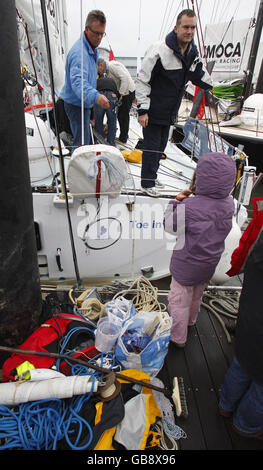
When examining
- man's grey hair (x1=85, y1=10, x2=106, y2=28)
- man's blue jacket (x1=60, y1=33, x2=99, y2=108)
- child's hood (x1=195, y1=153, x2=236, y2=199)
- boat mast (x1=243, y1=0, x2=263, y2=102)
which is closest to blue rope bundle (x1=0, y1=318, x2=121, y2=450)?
child's hood (x1=195, y1=153, x2=236, y2=199)

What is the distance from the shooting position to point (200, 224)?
1.66 metres

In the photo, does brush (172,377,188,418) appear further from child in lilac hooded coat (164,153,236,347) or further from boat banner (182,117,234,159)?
boat banner (182,117,234,159)

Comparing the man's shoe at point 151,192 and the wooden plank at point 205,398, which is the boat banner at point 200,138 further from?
the wooden plank at point 205,398

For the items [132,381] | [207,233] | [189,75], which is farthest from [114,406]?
[189,75]

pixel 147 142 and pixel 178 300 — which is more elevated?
pixel 147 142

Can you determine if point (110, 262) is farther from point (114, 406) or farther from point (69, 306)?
point (114, 406)

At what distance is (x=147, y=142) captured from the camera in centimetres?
334

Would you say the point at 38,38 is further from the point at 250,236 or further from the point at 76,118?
the point at 250,236

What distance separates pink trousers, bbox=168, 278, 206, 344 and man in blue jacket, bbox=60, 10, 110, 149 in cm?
173

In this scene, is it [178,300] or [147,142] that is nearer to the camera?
[178,300]

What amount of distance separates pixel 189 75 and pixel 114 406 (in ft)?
10.8

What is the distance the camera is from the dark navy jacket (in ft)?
9.26

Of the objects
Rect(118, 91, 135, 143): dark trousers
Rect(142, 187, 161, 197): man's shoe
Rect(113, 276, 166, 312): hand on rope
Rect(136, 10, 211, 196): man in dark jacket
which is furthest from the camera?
Rect(118, 91, 135, 143): dark trousers

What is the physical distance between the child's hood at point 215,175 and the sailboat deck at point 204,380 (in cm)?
115
